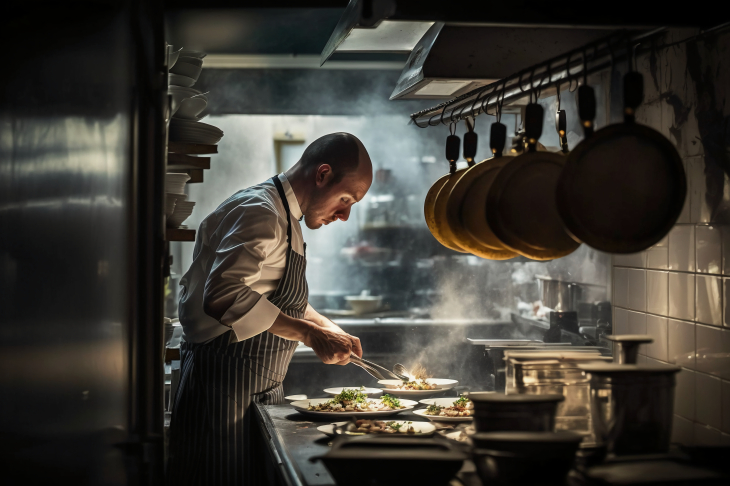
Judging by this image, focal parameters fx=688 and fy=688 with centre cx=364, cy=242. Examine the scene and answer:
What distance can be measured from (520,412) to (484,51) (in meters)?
1.27

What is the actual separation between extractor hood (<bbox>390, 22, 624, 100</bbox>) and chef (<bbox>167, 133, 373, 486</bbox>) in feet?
2.36

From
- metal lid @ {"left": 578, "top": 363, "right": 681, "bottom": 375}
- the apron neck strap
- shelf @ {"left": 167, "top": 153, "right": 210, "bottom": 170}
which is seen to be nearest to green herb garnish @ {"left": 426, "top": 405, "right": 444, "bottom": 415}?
the apron neck strap

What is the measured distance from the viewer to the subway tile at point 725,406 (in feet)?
5.13

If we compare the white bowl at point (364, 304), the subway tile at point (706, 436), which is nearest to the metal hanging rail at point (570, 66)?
the subway tile at point (706, 436)

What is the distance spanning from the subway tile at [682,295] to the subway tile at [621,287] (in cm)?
26

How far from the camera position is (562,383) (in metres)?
1.48

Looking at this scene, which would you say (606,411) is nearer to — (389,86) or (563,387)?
(563,387)

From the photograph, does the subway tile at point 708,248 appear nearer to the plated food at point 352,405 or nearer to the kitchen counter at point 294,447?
the kitchen counter at point 294,447

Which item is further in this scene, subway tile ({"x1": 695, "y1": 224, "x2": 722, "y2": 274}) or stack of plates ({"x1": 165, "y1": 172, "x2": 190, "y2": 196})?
stack of plates ({"x1": 165, "y1": 172, "x2": 190, "y2": 196})

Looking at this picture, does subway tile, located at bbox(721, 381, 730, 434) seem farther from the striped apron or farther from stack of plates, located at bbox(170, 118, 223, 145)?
stack of plates, located at bbox(170, 118, 223, 145)

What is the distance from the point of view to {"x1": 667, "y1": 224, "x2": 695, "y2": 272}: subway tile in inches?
67.7

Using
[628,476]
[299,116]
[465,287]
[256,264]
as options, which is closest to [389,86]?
[299,116]

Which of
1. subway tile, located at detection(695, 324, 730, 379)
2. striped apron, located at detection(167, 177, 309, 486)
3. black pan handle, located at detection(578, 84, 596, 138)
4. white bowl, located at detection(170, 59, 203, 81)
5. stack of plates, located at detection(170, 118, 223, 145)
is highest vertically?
white bowl, located at detection(170, 59, 203, 81)

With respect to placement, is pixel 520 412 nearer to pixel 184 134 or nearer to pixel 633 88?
pixel 633 88
